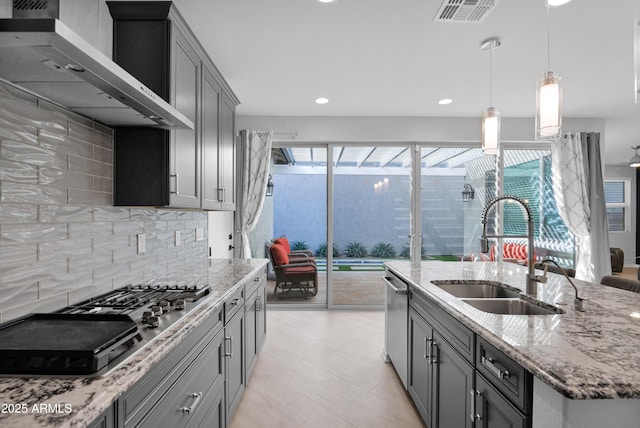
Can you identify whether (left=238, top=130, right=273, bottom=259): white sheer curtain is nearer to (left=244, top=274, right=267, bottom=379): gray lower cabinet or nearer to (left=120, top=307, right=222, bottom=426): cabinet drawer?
(left=244, top=274, right=267, bottom=379): gray lower cabinet

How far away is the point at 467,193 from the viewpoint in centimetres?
489

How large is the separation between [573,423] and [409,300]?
1439 mm

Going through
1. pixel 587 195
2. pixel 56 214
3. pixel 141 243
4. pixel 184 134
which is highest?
pixel 184 134

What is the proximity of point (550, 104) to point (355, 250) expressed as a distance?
3.30m

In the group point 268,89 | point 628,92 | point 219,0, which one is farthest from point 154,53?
point 628,92

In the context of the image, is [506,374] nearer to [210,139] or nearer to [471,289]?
[471,289]

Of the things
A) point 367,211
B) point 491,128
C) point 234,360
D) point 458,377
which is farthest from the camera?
point 367,211

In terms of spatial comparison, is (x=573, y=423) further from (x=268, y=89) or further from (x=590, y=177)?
(x=590, y=177)

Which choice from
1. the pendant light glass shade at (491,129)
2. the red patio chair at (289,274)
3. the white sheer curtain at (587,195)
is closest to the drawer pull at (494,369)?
the pendant light glass shade at (491,129)

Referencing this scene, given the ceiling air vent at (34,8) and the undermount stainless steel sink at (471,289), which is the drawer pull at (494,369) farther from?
the ceiling air vent at (34,8)

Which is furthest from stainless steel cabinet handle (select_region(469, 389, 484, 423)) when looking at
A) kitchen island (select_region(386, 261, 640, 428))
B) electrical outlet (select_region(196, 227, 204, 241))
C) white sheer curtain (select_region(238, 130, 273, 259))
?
white sheer curtain (select_region(238, 130, 273, 259))

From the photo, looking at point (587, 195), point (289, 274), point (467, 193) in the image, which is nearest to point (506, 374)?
point (289, 274)

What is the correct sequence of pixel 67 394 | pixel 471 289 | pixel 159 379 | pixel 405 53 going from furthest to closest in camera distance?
pixel 405 53 → pixel 471 289 → pixel 159 379 → pixel 67 394

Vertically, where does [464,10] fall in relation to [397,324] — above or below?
above
